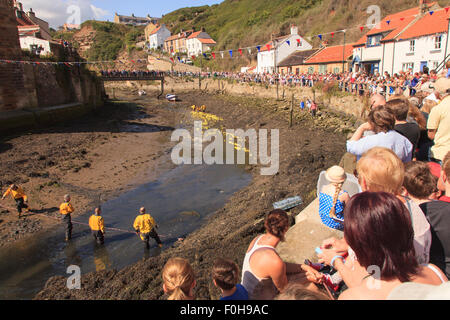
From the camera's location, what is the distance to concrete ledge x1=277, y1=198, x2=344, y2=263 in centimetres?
466

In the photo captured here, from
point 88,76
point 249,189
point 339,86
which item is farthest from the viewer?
point 88,76

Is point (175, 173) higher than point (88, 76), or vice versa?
point (88, 76)

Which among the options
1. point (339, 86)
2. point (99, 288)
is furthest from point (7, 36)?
point (339, 86)

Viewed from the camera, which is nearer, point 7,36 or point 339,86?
point 7,36

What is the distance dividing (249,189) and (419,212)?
411 inches

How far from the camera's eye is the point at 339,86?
2198cm

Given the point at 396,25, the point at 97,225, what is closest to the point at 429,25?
the point at 396,25

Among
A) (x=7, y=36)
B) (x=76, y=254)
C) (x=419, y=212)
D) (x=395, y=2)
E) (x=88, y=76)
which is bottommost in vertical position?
(x=76, y=254)

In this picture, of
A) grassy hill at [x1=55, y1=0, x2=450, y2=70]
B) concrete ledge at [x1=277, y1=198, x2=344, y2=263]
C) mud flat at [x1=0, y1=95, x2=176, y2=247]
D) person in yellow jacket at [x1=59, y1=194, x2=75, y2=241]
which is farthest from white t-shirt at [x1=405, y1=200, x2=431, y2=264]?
grassy hill at [x1=55, y1=0, x2=450, y2=70]

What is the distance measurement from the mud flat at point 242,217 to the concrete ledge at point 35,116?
1438cm

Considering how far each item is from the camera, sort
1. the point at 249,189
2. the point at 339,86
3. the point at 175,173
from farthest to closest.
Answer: the point at 339,86 → the point at 175,173 → the point at 249,189

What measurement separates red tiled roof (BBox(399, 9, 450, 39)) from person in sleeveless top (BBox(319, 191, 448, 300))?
22631 millimetres

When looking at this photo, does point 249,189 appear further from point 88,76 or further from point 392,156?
point 88,76

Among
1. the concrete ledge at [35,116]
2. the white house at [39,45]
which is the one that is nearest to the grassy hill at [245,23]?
the concrete ledge at [35,116]
